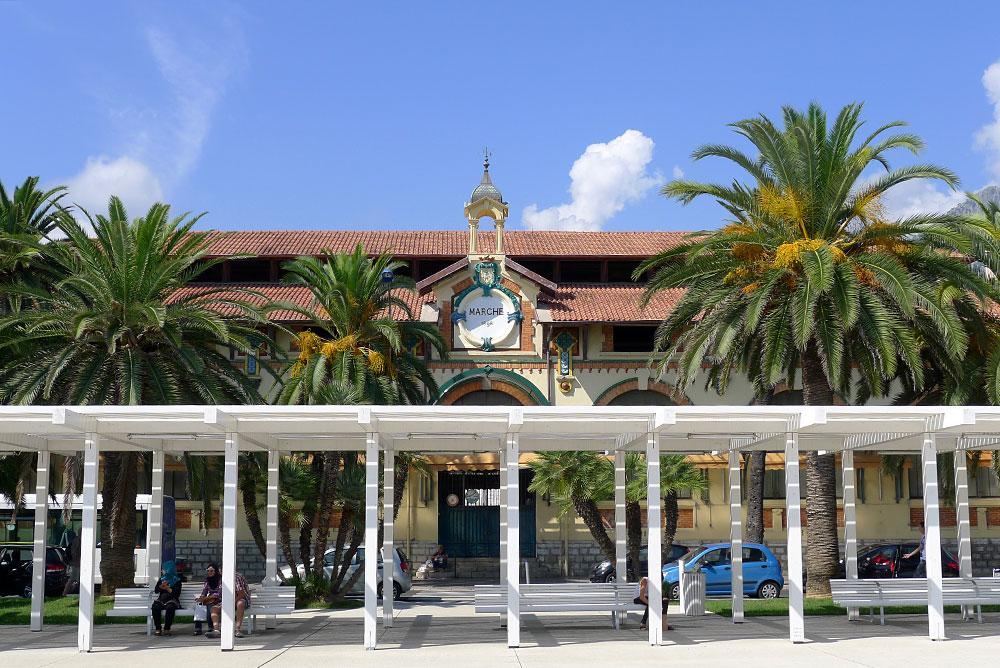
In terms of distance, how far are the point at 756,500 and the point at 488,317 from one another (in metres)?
10.3

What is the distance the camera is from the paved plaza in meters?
14.2

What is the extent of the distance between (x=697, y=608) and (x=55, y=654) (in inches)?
427

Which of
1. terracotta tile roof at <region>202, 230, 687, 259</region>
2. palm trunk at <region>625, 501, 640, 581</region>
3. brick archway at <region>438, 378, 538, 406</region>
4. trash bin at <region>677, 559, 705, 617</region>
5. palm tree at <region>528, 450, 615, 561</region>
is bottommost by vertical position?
trash bin at <region>677, 559, 705, 617</region>

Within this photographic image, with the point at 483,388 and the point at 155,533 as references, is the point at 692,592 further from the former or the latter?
the point at 483,388

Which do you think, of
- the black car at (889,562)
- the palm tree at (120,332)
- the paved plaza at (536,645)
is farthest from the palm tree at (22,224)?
the black car at (889,562)

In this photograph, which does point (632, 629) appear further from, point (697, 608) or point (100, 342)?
point (100, 342)

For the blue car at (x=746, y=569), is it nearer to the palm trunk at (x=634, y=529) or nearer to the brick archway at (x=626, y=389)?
the palm trunk at (x=634, y=529)

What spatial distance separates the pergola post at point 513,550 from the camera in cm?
1564

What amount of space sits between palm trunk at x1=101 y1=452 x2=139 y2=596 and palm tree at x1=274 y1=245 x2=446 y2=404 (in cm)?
357

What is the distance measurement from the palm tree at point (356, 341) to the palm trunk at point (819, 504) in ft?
28.9

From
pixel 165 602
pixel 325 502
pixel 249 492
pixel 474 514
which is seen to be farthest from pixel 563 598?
pixel 474 514

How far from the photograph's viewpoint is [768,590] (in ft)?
84.0

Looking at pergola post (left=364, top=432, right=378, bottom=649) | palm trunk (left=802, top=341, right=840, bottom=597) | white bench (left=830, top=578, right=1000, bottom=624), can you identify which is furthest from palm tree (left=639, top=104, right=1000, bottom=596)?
pergola post (left=364, top=432, right=378, bottom=649)

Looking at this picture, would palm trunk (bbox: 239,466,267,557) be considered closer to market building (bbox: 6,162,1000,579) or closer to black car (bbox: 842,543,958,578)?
market building (bbox: 6,162,1000,579)
